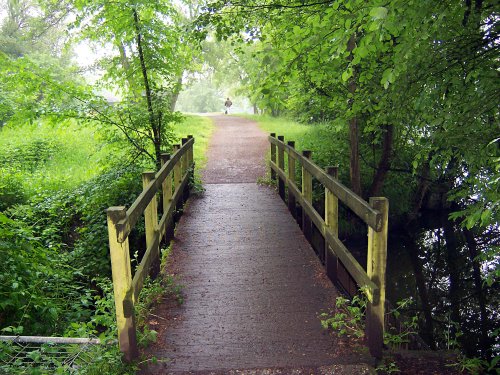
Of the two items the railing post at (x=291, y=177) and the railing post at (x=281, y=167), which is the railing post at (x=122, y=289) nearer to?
the railing post at (x=291, y=177)

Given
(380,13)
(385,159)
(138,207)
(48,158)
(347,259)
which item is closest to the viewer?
(380,13)

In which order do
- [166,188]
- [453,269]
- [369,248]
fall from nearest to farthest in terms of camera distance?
1. [369,248]
2. [166,188]
3. [453,269]

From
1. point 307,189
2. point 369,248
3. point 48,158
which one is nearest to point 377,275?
point 369,248

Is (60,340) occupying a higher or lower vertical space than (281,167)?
lower

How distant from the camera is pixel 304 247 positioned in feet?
21.1

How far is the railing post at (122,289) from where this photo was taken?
3.54 m

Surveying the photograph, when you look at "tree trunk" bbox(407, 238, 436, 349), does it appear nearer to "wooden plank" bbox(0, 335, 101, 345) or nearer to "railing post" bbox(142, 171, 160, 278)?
"railing post" bbox(142, 171, 160, 278)

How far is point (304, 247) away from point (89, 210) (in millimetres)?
4681

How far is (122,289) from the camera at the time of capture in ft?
12.1

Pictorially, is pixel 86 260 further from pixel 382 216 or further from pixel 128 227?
pixel 382 216

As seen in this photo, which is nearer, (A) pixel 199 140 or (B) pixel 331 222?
(B) pixel 331 222

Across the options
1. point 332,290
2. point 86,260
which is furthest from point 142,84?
point 332,290

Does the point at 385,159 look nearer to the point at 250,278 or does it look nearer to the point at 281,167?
the point at 281,167

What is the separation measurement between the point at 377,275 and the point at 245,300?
5.30 feet
